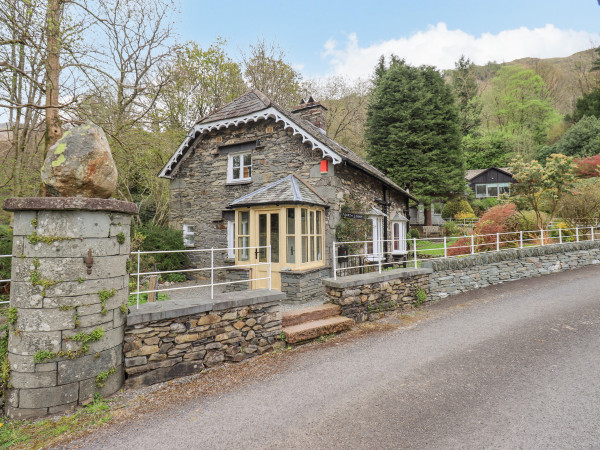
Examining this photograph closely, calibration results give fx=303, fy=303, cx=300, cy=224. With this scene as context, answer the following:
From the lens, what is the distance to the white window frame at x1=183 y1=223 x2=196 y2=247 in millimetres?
11930

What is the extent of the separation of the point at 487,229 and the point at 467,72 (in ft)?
122

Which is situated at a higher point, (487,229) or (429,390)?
(487,229)

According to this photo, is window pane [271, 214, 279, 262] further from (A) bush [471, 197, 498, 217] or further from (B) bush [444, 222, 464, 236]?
(A) bush [471, 197, 498, 217]

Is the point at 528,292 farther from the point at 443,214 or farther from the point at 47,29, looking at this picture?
the point at 443,214

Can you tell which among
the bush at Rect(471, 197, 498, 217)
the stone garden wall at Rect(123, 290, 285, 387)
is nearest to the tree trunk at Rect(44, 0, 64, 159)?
the stone garden wall at Rect(123, 290, 285, 387)

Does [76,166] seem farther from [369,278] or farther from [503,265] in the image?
[503,265]

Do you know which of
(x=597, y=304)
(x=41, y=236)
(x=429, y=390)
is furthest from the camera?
(x=597, y=304)

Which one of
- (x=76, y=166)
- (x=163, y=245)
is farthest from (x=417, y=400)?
(x=163, y=245)

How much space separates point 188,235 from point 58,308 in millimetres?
8508

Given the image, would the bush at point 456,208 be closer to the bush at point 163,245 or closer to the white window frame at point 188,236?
the white window frame at point 188,236

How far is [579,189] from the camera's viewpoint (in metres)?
15.4

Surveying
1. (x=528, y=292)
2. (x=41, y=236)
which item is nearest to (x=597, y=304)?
(x=528, y=292)

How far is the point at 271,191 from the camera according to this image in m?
8.78

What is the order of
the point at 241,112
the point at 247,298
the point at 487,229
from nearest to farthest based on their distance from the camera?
the point at 247,298 < the point at 241,112 < the point at 487,229
